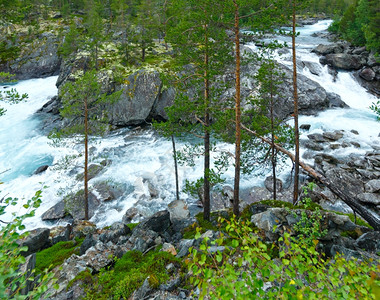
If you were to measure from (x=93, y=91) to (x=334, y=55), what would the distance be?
40.2 metres

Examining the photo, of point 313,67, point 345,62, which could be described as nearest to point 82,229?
point 313,67

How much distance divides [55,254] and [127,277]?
698 cm

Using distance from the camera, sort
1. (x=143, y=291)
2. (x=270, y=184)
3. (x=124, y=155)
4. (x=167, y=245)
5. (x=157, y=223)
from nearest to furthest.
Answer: (x=143, y=291)
(x=167, y=245)
(x=157, y=223)
(x=270, y=184)
(x=124, y=155)

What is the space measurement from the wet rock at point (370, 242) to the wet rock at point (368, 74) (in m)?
37.3

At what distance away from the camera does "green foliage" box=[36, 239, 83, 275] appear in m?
10.9

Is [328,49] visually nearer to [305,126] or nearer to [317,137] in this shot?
[305,126]

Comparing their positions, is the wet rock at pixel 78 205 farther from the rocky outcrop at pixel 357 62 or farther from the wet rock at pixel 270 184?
the rocky outcrop at pixel 357 62

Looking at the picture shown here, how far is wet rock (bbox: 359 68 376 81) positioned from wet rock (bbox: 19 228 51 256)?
149 feet

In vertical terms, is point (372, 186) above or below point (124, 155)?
above

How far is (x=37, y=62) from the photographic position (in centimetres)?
5069

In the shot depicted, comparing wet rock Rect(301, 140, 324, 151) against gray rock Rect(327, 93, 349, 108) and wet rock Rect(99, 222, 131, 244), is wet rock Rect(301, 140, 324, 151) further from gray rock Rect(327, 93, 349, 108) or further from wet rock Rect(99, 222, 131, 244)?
wet rock Rect(99, 222, 131, 244)

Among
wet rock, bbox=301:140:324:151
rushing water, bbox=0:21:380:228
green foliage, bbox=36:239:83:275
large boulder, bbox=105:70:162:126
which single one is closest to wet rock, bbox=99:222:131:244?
green foliage, bbox=36:239:83:275

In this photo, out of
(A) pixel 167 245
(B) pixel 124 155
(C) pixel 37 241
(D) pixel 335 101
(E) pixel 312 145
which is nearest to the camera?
(A) pixel 167 245

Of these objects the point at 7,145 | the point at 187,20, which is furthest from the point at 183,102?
the point at 7,145
